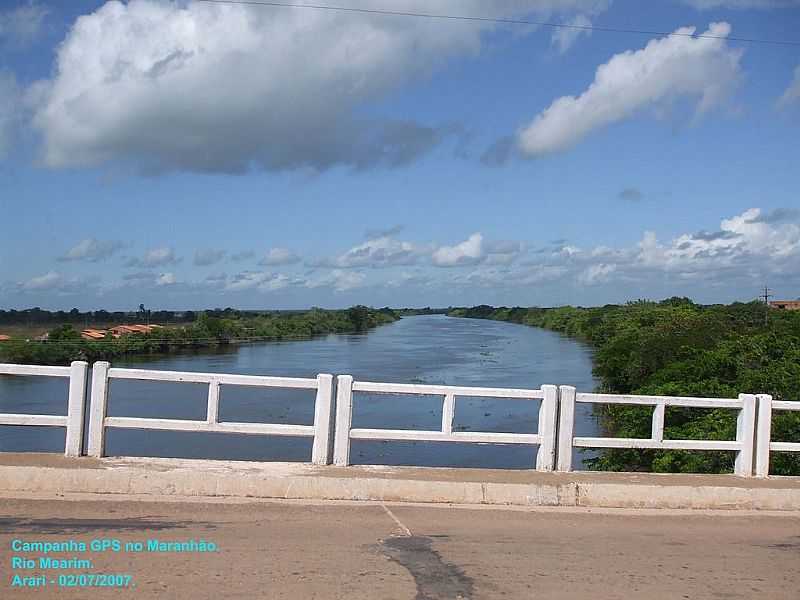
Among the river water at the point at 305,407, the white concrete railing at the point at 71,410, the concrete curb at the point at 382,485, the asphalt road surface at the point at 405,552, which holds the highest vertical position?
the white concrete railing at the point at 71,410

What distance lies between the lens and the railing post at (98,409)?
8961 millimetres

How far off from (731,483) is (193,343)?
67.2m

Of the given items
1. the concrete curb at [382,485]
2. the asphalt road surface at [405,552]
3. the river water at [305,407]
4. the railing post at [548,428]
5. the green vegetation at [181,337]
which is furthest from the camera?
the green vegetation at [181,337]

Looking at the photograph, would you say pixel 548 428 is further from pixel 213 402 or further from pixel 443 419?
pixel 213 402

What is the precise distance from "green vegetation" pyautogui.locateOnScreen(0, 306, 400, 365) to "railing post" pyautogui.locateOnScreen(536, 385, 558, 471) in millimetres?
35398

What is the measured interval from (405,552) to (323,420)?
2.77 metres

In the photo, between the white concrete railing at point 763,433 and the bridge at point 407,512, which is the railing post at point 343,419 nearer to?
the bridge at point 407,512

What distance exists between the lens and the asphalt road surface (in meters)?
5.71

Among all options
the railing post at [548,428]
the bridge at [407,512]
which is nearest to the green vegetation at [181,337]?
the bridge at [407,512]

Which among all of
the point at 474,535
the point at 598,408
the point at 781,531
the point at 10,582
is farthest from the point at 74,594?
the point at 598,408

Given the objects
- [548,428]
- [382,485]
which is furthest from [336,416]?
[548,428]

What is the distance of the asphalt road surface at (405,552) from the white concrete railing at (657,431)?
0.99 metres

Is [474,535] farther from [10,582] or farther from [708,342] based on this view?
[708,342]

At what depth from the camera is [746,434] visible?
10.1 metres
